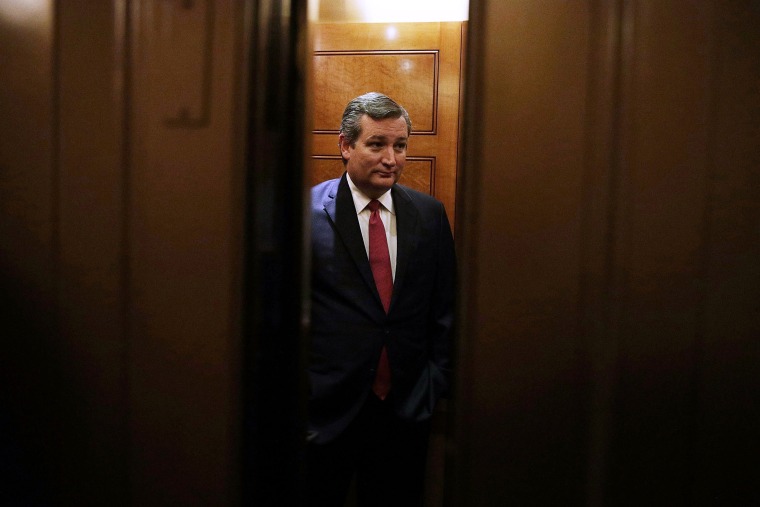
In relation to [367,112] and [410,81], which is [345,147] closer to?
[367,112]

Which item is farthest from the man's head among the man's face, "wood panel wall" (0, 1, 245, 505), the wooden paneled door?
"wood panel wall" (0, 1, 245, 505)

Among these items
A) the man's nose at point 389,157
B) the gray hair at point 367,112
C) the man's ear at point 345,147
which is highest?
the gray hair at point 367,112

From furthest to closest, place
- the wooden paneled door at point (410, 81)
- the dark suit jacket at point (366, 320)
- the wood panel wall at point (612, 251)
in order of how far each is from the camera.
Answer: the wooden paneled door at point (410, 81) → the dark suit jacket at point (366, 320) → the wood panel wall at point (612, 251)

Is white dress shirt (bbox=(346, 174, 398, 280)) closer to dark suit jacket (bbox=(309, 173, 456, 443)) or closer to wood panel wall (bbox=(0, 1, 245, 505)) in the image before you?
dark suit jacket (bbox=(309, 173, 456, 443))

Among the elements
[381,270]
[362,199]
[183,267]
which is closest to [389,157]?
[362,199]

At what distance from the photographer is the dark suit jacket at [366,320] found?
140 centimetres

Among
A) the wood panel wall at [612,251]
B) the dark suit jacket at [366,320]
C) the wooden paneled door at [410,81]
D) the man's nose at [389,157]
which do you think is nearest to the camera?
the wood panel wall at [612,251]

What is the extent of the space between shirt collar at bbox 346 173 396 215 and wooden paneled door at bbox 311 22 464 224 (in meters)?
0.42

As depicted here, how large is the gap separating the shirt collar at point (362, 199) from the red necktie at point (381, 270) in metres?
0.02

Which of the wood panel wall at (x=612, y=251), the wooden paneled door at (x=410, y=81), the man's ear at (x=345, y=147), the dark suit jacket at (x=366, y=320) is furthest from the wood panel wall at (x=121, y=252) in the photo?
the wooden paneled door at (x=410, y=81)

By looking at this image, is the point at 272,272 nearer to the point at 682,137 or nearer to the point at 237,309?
the point at 237,309

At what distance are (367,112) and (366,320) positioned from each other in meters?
0.61

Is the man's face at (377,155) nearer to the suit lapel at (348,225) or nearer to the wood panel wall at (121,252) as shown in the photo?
the suit lapel at (348,225)

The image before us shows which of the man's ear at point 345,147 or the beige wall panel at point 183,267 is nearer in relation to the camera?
the beige wall panel at point 183,267
